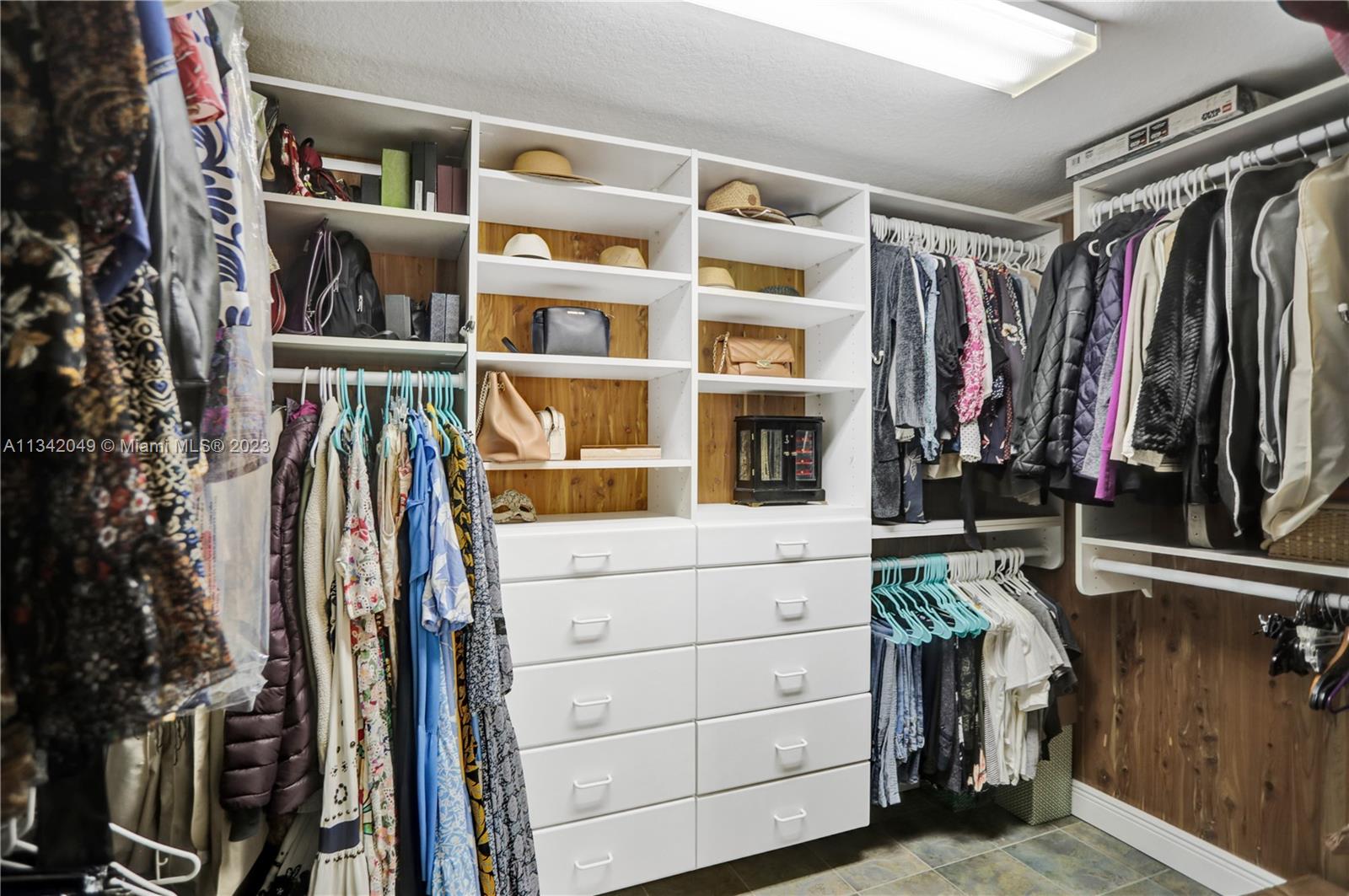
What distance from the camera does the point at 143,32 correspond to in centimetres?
58

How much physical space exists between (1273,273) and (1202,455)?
0.44m

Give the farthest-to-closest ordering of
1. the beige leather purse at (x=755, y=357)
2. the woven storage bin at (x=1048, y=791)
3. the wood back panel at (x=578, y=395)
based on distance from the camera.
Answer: the woven storage bin at (x=1048, y=791) → the beige leather purse at (x=755, y=357) → the wood back panel at (x=578, y=395)

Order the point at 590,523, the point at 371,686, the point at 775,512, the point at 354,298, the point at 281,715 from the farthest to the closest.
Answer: the point at 775,512, the point at 590,523, the point at 354,298, the point at 371,686, the point at 281,715

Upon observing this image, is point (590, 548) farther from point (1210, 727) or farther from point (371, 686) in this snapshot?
point (1210, 727)

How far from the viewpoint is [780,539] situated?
83.5 inches

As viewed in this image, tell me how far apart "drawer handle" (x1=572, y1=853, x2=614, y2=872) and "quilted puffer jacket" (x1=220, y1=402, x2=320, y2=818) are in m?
0.76

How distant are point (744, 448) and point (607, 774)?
1.16 m

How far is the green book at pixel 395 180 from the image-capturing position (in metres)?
1.85

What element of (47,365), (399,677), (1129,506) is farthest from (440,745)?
(1129,506)

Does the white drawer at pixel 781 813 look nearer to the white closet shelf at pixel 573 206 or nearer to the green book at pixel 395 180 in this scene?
the white closet shelf at pixel 573 206

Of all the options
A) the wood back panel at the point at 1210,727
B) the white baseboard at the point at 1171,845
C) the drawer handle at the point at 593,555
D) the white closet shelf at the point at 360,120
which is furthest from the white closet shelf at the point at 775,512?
the white baseboard at the point at 1171,845

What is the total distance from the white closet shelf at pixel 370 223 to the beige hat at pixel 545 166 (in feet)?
0.79

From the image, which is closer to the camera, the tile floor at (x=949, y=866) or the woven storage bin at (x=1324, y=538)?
the woven storage bin at (x=1324, y=538)

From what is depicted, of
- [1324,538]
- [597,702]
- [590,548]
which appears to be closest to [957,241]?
[1324,538]
